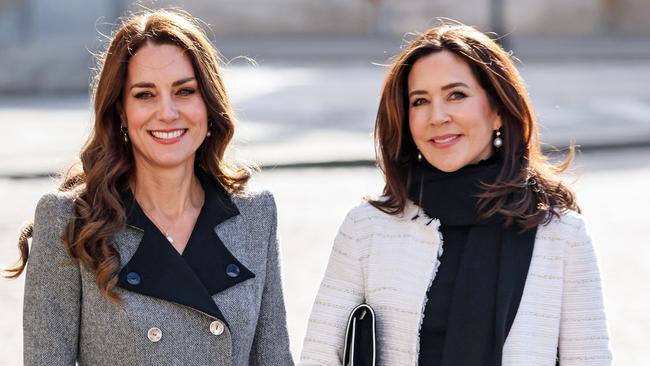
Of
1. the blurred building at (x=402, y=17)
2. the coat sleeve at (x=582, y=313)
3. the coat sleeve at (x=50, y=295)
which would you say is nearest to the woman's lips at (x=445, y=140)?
the coat sleeve at (x=582, y=313)

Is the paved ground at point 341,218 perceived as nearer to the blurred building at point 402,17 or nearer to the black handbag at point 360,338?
the black handbag at point 360,338

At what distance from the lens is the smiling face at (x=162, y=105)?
3605mm

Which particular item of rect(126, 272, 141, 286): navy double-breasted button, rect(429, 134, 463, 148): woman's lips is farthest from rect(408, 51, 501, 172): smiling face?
rect(126, 272, 141, 286): navy double-breasted button

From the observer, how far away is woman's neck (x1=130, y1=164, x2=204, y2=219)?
3701 millimetres

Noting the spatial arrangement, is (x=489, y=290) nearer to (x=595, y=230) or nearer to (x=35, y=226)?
(x=35, y=226)

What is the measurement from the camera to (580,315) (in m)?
3.43

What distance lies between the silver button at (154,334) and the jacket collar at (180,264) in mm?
96

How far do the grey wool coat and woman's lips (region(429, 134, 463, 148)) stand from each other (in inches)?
22.9

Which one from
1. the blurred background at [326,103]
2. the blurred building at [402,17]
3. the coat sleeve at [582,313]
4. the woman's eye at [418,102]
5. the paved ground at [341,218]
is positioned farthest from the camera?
the blurred building at [402,17]

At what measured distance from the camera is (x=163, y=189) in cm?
371

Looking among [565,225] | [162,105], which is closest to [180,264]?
[162,105]

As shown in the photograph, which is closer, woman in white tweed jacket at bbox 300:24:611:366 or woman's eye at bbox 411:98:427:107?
woman in white tweed jacket at bbox 300:24:611:366

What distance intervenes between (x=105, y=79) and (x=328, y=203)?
848cm

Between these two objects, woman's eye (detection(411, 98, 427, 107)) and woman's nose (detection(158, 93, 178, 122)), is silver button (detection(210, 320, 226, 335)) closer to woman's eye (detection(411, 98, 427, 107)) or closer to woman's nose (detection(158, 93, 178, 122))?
woman's nose (detection(158, 93, 178, 122))
